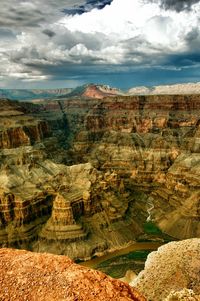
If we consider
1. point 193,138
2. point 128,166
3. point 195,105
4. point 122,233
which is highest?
point 195,105

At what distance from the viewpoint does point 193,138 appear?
127m

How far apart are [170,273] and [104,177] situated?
69475mm

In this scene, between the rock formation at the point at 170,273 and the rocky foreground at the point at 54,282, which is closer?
the rocky foreground at the point at 54,282

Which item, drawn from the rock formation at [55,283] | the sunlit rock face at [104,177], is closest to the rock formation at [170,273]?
the rock formation at [55,283]

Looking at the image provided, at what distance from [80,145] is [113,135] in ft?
50.9

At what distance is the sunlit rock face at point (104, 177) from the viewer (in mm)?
85438

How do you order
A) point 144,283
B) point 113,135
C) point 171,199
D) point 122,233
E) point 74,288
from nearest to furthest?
point 74,288 < point 144,283 < point 122,233 < point 171,199 < point 113,135

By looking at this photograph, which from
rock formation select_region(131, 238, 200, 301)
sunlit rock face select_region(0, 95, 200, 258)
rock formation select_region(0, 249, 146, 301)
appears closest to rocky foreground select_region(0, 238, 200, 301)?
rock formation select_region(0, 249, 146, 301)

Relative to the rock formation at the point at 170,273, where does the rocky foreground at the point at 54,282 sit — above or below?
above

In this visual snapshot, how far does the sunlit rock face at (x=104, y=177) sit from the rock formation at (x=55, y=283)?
198 feet

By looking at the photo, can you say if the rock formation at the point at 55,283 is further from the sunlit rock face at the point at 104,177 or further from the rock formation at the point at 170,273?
the sunlit rock face at the point at 104,177

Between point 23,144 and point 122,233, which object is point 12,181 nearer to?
point 23,144

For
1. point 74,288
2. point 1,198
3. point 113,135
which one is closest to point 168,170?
point 113,135

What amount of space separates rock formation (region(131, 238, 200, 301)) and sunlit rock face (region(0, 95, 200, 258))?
45.7 meters
